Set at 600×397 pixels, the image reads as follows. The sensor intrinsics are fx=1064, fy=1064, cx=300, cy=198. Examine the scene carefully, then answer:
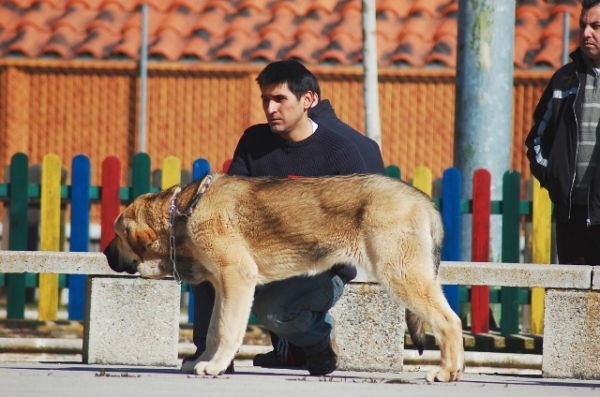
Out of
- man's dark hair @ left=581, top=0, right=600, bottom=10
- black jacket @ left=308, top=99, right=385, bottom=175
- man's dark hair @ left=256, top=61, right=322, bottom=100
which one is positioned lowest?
black jacket @ left=308, top=99, right=385, bottom=175

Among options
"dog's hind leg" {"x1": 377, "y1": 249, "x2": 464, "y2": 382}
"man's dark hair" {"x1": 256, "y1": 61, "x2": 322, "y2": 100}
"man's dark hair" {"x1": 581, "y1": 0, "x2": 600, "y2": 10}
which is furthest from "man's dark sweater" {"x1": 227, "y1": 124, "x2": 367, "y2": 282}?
Answer: "man's dark hair" {"x1": 581, "y1": 0, "x2": 600, "y2": 10}

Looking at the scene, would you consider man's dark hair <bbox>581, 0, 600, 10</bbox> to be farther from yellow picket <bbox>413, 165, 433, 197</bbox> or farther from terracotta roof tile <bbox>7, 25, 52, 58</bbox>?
terracotta roof tile <bbox>7, 25, 52, 58</bbox>

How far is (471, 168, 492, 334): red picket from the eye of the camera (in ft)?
26.6

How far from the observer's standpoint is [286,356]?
6543 mm

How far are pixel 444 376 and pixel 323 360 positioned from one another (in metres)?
0.96

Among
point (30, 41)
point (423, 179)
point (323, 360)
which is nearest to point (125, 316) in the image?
point (323, 360)

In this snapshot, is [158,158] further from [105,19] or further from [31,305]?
[31,305]

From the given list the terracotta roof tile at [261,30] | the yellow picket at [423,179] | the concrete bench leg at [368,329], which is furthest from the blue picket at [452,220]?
the terracotta roof tile at [261,30]

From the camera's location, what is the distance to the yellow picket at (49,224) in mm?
8133

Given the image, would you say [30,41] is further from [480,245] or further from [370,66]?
[480,245]

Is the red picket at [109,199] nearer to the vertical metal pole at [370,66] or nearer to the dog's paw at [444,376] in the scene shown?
the vertical metal pole at [370,66]

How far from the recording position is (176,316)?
688 centimetres

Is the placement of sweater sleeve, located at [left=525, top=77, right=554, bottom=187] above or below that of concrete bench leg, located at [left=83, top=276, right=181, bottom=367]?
above

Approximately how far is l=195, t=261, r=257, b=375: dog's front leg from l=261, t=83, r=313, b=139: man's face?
0.79 metres
